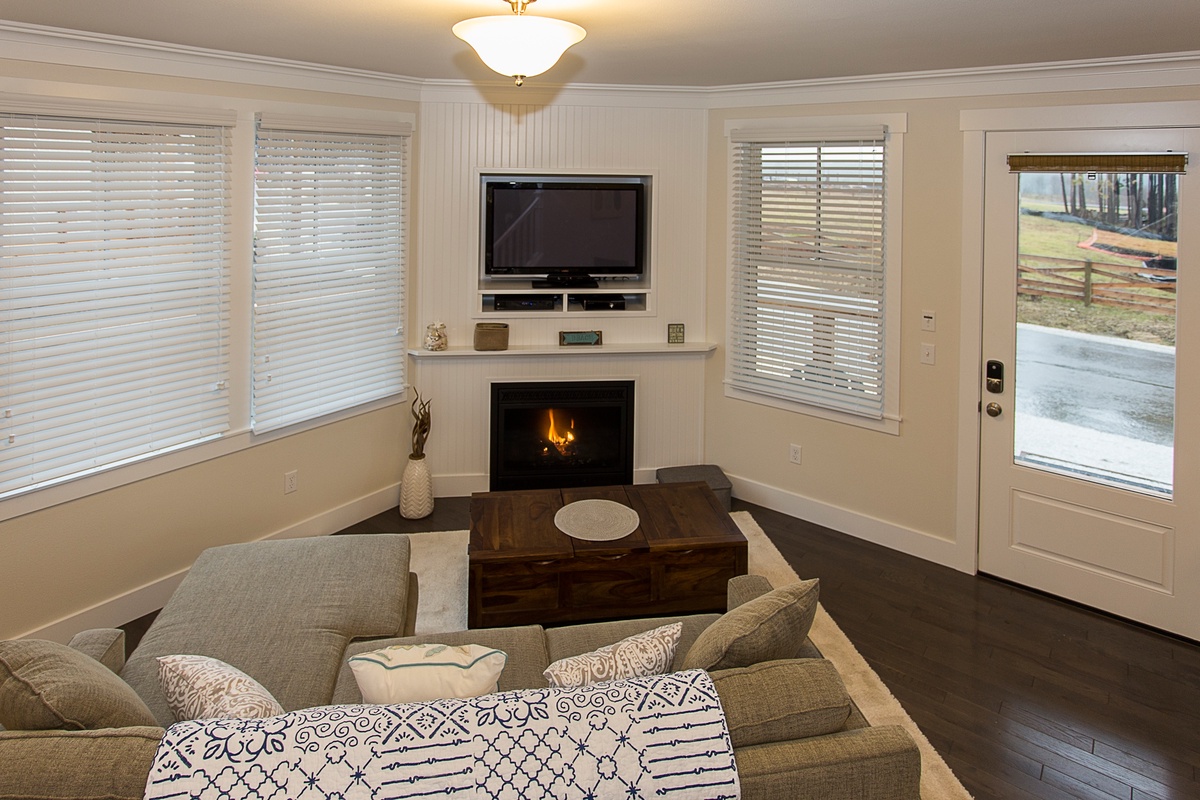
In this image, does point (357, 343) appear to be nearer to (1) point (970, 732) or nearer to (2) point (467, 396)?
(2) point (467, 396)

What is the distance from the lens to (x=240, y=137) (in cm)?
415

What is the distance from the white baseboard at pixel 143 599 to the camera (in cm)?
363

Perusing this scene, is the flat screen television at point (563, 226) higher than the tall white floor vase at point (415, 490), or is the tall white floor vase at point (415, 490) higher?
the flat screen television at point (563, 226)

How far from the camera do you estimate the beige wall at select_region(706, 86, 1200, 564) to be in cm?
439

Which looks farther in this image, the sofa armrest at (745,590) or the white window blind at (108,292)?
the white window blind at (108,292)

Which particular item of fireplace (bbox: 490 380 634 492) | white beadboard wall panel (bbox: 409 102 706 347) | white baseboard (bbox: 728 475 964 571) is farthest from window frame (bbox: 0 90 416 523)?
white baseboard (bbox: 728 475 964 571)

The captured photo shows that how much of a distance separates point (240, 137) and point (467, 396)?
1.89 metres

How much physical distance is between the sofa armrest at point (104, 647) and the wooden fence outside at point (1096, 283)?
153 inches

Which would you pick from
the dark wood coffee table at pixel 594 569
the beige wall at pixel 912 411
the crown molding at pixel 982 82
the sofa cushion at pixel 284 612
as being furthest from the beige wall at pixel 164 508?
the beige wall at pixel 912 411

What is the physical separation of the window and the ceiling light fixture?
88.8 inches

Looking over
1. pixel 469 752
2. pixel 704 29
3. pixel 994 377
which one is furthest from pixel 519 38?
pixel 994 377

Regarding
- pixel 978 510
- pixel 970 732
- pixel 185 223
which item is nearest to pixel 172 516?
pixel 185 223

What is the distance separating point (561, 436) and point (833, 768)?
3644mm

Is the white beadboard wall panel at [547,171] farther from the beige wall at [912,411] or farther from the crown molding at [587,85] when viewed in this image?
the beige wall at [912,411]
